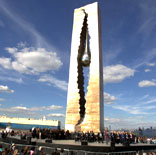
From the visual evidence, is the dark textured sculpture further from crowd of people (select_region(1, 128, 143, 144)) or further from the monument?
crowd of people (select_region(1, 128, 143, 144))

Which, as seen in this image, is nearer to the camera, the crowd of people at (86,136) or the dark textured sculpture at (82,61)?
the crowd of people at (86,136)

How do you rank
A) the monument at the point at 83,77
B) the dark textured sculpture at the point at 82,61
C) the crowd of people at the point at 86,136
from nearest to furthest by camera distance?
the crowd of people at the point at 86,136
the monument at the point at 83,77
the dark textured sculpture at the point at 82,61

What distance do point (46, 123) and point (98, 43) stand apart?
3411cm

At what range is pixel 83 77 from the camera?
28359mm

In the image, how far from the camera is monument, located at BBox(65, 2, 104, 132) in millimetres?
23547

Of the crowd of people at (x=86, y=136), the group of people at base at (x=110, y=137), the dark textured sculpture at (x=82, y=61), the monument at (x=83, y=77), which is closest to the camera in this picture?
the group of people at base at (x=110, y=137)

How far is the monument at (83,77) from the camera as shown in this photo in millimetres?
23547

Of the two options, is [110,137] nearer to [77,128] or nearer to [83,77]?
[77,128]

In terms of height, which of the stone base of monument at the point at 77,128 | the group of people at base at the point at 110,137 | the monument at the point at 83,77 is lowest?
the group of people at base at the point at 110,137

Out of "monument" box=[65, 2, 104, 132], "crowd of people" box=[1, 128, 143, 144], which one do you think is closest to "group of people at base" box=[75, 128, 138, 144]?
"crowd of people" box=[1, 128, 143, 144]

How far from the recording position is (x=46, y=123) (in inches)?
2026

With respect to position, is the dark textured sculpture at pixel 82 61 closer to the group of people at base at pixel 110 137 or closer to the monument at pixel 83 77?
the monument at pixel 83 77

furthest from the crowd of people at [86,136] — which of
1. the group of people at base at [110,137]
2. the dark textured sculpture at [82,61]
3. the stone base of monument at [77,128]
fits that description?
the dark textured sculpture at [82,61]

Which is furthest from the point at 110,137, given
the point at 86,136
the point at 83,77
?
A: the point at 83,77
